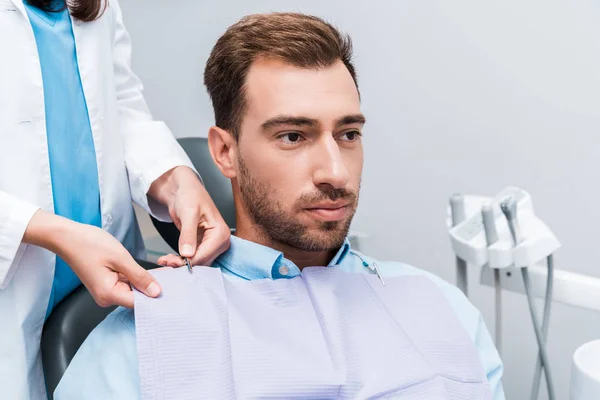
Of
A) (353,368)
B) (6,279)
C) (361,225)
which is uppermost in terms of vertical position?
(6,279)

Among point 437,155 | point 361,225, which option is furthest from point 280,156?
point 361,225

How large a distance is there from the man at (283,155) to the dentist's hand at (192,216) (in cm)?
4

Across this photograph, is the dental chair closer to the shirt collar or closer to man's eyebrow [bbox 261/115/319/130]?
the shirt collar

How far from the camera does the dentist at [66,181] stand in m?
0.93

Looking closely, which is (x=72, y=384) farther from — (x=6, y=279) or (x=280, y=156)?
(x=280, y=156)

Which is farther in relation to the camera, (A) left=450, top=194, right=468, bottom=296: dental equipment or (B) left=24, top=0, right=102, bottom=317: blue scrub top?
(A) left=450, top=194, right=468, bottom=296: dental equipment

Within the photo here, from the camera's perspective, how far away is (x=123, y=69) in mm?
1277

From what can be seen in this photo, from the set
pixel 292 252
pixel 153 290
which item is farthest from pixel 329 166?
pixel 153 290

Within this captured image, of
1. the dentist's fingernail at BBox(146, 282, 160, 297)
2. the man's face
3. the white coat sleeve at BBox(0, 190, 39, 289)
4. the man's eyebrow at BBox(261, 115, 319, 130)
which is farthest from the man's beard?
the white coat sleeve at BBox(0, 190, 39, 289)

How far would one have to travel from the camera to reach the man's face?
1.03 m

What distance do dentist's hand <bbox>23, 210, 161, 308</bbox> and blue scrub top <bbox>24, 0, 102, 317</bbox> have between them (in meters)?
0.12

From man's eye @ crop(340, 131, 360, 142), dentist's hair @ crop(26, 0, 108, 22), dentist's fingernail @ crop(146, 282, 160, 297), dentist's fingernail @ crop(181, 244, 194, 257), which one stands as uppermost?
dentist's hair @ crop(26, 0, 108, 22)

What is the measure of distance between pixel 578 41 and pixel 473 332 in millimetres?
806

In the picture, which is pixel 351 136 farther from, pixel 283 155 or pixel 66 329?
pixel 66 329
